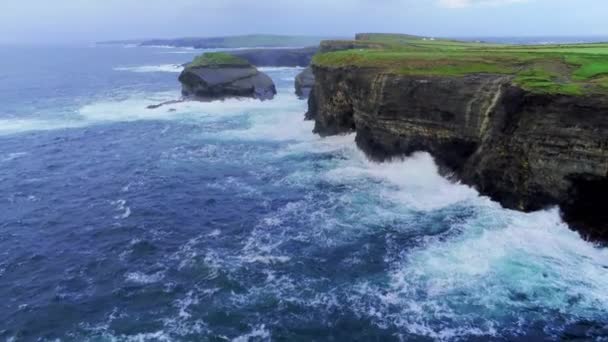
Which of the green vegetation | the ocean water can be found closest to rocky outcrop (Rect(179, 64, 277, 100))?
the green vegetation

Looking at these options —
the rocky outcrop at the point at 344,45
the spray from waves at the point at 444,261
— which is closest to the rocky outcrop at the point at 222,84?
the rocky outcrop at the point at 344,45

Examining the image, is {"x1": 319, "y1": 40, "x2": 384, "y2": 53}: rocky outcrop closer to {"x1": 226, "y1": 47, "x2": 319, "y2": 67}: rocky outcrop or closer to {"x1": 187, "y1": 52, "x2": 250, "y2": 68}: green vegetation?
{"x1": 187, "y1": 52, "x2": 250, "y2": 68}: green vegetation

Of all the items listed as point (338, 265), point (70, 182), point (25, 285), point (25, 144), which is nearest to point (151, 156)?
point (70, 182)

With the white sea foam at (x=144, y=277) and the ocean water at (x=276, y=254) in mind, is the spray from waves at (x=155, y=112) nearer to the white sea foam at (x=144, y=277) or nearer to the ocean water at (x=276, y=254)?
the ocean water at (x=276, y=254)

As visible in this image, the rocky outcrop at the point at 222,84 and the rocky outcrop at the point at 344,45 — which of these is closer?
the rocky outcrop at the point at 344,45

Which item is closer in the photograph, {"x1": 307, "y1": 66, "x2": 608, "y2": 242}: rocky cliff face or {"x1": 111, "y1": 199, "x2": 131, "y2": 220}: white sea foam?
{"x1": 307, "y1": 66, "x2": 608, "y2": 242}: rocky cliff face

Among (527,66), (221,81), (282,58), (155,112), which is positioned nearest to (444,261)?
(527,66)

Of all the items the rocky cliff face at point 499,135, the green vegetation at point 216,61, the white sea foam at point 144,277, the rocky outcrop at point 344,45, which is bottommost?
the white sea foam at point 144,277
